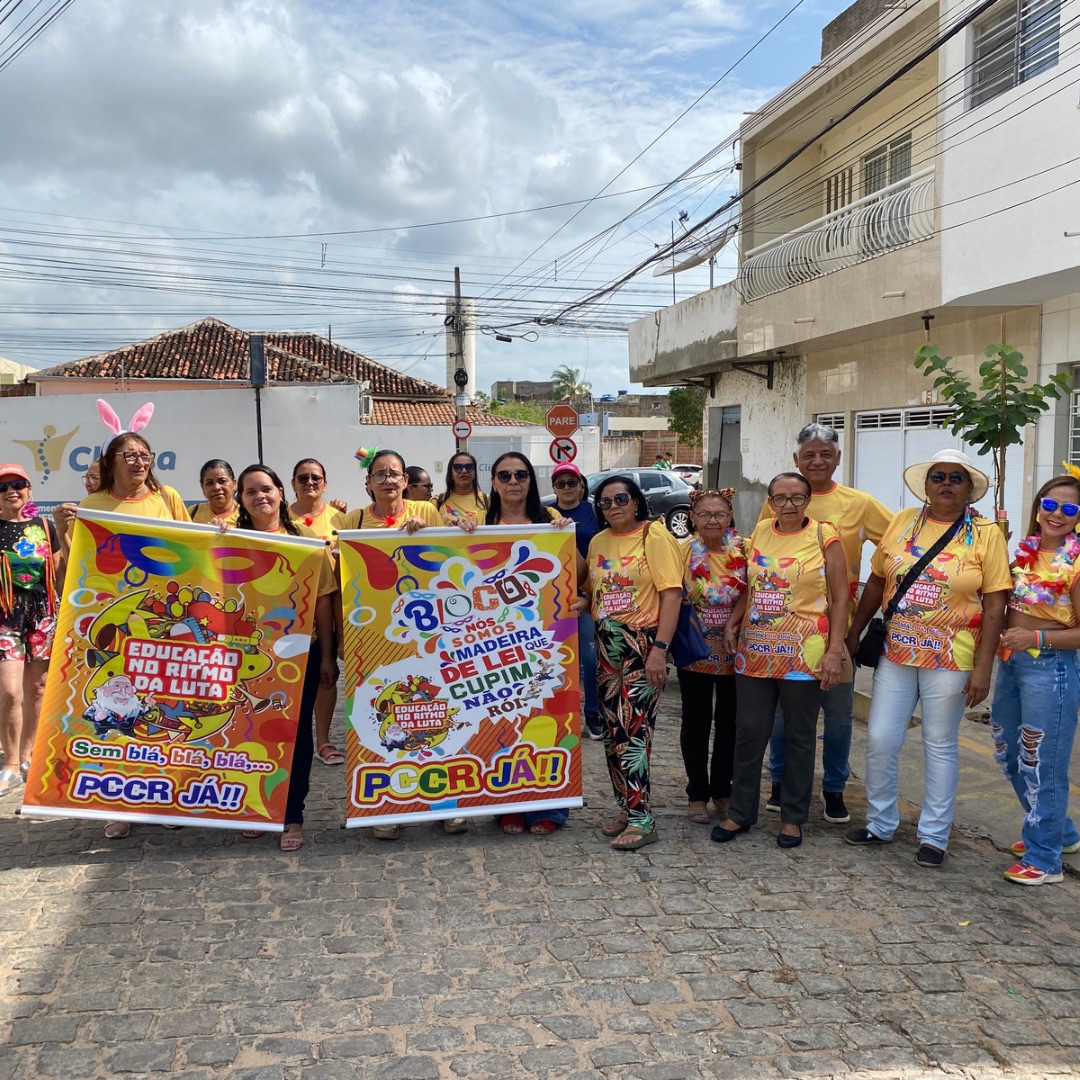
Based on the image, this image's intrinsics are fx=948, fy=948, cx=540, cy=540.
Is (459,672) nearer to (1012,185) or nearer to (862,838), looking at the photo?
(862,838)

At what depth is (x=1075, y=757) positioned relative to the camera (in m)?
5.87

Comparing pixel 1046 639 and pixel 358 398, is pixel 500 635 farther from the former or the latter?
pixel 358 398

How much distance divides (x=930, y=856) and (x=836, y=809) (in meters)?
0.63

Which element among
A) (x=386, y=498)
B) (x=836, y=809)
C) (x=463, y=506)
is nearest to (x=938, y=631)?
(x=836, y=809)

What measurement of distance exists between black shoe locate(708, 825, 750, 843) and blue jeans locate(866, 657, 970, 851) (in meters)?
0.62

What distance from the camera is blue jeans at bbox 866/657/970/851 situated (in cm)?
421

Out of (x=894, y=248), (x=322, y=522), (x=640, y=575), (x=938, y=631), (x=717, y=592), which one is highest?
(x=894, y=248)

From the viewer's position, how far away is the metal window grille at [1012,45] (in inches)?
378

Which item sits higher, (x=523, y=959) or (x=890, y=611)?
(x=890, y=611)

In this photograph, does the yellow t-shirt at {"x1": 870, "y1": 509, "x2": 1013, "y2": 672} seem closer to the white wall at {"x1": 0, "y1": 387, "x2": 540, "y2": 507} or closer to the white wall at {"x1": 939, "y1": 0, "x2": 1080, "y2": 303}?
the white wall at {"x1": 939, "y1": 0, "x2": 1080, "y2": 303}

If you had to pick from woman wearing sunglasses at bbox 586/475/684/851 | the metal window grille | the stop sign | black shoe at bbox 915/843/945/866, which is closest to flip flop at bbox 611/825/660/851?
woman wearing sunglasses at bbox 586/475/684/851

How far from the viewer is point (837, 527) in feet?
15.7

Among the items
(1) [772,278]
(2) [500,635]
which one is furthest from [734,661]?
(1) [772,278]

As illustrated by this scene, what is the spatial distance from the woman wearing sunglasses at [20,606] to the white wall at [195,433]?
39.0 ft
